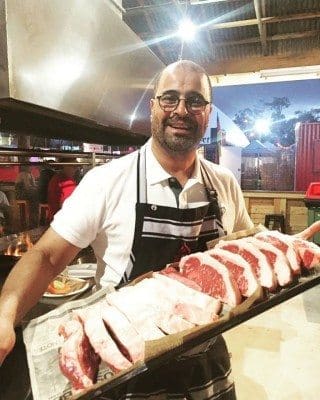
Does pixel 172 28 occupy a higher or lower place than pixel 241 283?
higher

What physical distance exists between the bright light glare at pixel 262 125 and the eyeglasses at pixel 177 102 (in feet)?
43.7

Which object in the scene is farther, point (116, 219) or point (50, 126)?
point (50, 126)

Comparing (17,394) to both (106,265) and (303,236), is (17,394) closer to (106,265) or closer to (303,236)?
(106,265)

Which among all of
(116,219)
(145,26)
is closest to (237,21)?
(145,26)

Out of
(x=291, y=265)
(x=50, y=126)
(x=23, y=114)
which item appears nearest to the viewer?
(x=291, y=265)

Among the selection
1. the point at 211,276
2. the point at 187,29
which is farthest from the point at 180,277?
the point at 187,29

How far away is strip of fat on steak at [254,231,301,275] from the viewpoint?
180cm

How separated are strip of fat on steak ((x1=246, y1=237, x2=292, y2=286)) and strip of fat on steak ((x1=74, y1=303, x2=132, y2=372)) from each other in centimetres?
87

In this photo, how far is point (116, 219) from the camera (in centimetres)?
187

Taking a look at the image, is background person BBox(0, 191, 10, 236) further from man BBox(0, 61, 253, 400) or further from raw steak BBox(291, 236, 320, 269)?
raw steak BBox(291, 236, 320, 269)

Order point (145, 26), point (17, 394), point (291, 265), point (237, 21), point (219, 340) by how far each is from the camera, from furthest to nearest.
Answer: point (145, 26)
point (237, 21)
point (17, 394)
point (219, 340)
point (291, 265)

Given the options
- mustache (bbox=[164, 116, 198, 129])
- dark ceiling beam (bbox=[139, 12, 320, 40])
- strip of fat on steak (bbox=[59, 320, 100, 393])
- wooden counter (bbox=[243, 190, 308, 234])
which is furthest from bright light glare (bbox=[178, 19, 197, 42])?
wooden counter (bbox=[243, 190, 308, 234])

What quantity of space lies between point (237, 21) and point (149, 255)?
4.57 meters

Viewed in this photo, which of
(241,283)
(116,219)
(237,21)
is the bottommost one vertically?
(241,283)
